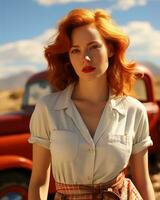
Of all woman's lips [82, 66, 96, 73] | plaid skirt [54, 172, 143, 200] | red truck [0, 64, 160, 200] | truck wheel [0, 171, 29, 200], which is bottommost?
truck wheel [0, 171, 29, 200]

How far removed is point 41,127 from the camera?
2141mm

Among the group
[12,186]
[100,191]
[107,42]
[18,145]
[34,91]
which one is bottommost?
[12,186]

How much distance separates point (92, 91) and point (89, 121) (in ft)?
0.52

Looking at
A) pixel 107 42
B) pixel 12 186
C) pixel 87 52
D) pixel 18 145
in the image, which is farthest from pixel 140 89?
pixel 87 52

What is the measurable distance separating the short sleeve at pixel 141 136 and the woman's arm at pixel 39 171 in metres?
0.38

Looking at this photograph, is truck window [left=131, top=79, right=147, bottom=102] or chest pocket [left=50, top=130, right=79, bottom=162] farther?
truck window [left=131, top=79, right=147, bottom=102]

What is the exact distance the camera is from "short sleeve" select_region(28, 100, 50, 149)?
6.95ft

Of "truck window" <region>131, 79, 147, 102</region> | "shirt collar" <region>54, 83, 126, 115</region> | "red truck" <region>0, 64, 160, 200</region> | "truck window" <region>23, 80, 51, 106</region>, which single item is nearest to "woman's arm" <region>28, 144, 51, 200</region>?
"shirt collar" <region>54, 83, 126, 115</region>

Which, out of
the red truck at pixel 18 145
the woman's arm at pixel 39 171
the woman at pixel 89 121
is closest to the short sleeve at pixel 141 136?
the woman at pixel 89 121

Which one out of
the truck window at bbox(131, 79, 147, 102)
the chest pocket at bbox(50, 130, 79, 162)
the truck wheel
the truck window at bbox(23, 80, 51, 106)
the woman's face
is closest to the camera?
the chest pocket at bbox(50, 130, 79, 162)

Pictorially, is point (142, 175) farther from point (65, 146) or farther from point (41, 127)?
point (41, 127)

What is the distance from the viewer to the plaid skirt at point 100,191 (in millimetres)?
2059

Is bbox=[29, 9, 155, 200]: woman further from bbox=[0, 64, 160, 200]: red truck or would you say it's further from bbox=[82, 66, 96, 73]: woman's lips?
bbox=[0, 64, 160, 200]: red truck

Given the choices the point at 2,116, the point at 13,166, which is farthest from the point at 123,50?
the point at 2,116
